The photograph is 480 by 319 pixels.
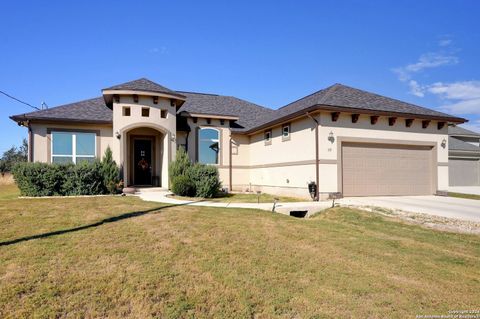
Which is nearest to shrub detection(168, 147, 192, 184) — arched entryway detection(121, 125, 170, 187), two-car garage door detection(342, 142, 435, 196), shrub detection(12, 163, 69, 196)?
arched entryway detection(121, 125, 170, 187)

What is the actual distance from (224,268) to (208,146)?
516 inches

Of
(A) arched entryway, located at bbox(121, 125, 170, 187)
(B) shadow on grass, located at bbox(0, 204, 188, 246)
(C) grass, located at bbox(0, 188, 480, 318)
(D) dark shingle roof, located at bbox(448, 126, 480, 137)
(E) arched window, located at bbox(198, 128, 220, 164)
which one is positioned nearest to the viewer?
(C) grass, located at bbox(0, 188, 480, 318)

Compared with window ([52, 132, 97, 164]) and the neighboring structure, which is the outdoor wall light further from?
the neighboring structure

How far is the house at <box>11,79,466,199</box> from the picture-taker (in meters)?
12.8

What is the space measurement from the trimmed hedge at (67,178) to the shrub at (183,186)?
2510 mm

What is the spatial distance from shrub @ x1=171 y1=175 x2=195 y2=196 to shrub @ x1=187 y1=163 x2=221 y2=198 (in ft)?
0.73

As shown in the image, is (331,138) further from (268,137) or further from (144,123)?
(144,123)

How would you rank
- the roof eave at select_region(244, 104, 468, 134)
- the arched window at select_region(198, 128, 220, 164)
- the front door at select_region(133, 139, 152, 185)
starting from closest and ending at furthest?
the roof eave at select_region(244, 104, 468, 134) < the front door at select_region(133, 139, 152, 185) < the arched window at select_region(198, 128, 220, 164)

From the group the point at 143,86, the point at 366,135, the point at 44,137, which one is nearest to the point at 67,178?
the point at 44,137

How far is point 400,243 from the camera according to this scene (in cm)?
619

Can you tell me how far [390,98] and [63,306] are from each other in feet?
54.5

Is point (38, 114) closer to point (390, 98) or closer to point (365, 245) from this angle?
point (365, 245)

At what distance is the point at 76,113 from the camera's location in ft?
50.3

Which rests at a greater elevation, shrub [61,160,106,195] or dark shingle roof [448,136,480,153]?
dark shingle roof [448,136,480,153]
